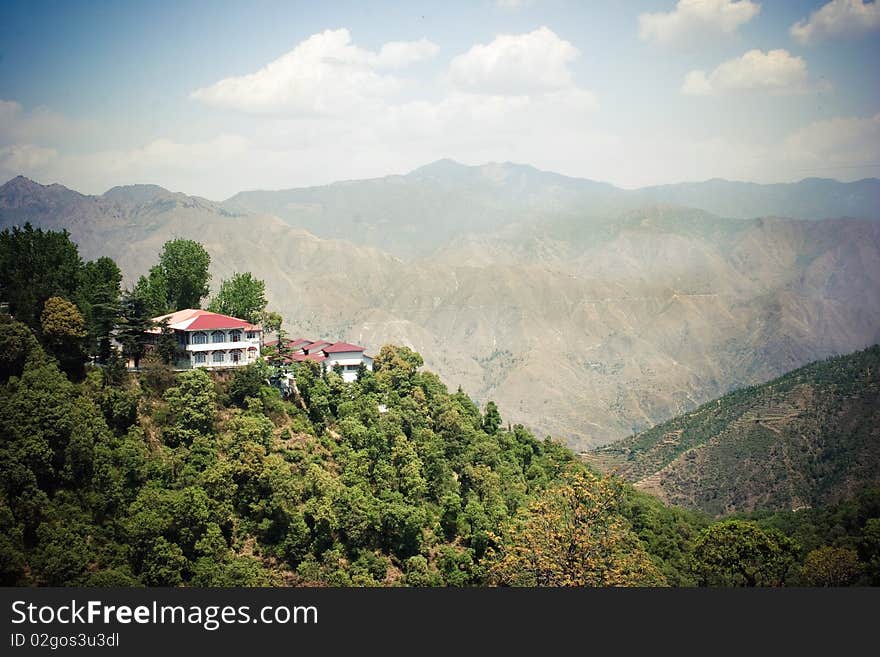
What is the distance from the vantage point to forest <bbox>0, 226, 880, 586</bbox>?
2458 cm

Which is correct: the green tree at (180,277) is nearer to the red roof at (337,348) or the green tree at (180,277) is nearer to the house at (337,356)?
the house at (337,356)

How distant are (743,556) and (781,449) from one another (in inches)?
2205

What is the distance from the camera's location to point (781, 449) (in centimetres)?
8494

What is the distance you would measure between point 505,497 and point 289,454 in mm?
13751

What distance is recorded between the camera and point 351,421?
4109cm

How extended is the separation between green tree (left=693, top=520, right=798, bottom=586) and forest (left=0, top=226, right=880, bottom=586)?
0.32 ft

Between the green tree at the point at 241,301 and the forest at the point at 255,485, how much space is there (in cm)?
16

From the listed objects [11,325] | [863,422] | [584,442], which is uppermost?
[11,325]

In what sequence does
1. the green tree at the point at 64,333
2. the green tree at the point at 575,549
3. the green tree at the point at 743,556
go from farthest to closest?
the green tree at the point at 743,556 < the green tree at the point at 64,333 < the green tree at the point at 575,549

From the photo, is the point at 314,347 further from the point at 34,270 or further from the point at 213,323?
the point at 34,270

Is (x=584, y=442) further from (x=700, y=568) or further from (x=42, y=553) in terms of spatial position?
(x=42, y=553)

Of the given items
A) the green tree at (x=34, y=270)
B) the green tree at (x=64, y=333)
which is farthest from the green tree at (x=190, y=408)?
the green tree at (x=34, y=270)

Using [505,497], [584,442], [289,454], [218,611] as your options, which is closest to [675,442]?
[584,442]

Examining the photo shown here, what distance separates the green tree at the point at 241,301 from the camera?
154ft
